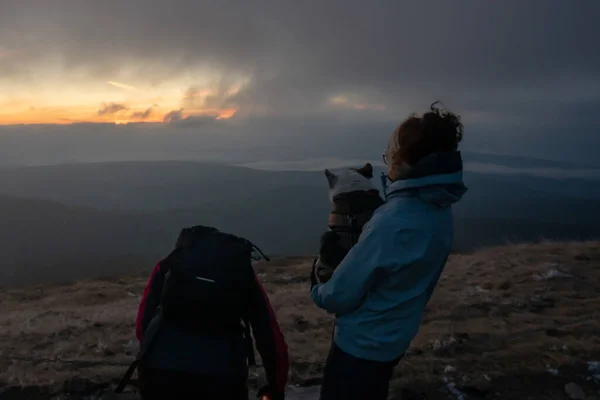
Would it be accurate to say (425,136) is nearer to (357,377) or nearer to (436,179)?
(436,179)

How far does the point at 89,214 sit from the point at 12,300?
185 metres

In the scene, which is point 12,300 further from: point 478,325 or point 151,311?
point 151,311

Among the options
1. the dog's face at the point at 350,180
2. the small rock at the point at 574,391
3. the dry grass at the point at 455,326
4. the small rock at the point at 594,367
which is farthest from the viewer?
the dry grass at the point at 455,326

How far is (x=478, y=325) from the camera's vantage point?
10.5 meters

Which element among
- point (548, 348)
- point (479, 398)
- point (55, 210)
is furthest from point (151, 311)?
point (55, 210)

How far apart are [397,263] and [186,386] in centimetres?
157

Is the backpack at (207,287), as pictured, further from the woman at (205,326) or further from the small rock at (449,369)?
the small rock at (449,369)

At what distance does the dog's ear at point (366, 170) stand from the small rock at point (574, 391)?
465cm

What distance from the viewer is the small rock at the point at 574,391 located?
634cm

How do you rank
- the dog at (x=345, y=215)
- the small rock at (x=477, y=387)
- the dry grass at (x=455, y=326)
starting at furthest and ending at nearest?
the dry grass at (x=455, y=326) → the small rock at (x=477, y=387) → the dog at (x=345, y=215)

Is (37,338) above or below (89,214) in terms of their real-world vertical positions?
above

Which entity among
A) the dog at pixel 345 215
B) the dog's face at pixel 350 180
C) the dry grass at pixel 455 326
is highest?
the dog's face at pixel 350 180

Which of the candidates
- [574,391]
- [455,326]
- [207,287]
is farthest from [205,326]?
[455,326]

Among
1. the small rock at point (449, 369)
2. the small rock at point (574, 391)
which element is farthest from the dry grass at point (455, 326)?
the small rock at point (574, 391)
